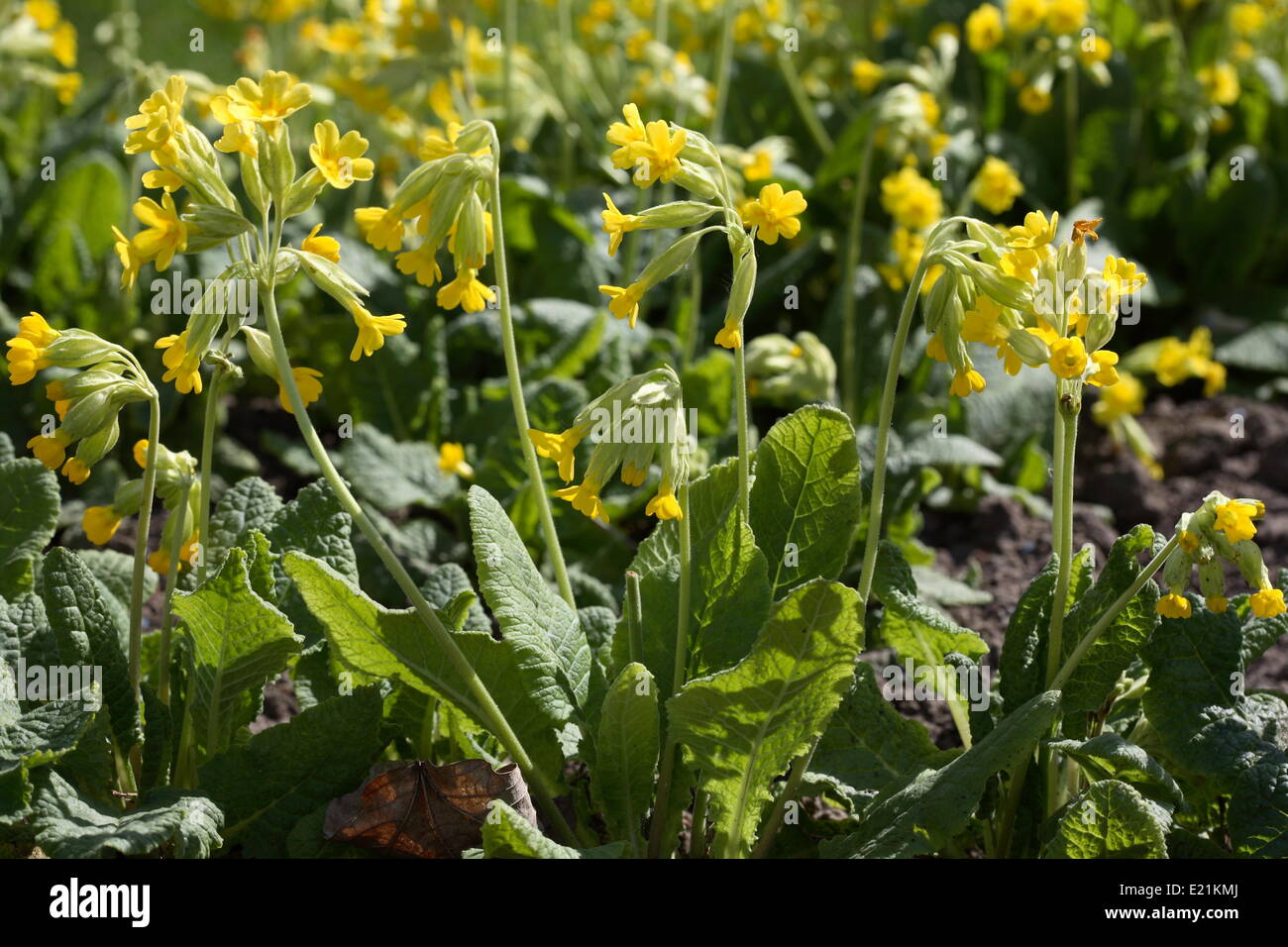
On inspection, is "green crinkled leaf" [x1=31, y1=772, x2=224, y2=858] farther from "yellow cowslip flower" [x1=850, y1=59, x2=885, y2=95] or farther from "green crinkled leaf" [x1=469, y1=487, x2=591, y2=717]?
"yellow cowslip flower" [x1=850, y1=59, x2=885, y2=95]

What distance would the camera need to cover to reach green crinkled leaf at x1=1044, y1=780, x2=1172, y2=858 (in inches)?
82.7

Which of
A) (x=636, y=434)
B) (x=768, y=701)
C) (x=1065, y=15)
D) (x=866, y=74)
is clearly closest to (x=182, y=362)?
(x=636, y=434)

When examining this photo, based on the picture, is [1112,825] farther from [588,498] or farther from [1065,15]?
[1065,15]

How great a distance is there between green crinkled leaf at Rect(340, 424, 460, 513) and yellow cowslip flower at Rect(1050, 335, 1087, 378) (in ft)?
5.46

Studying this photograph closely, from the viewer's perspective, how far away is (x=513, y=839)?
2.02 m

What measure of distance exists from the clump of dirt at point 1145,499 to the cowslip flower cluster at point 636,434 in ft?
3.91

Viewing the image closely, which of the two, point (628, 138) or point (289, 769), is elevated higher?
point (628, 138)

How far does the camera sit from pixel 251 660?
2.31 m

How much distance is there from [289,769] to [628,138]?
1.04m

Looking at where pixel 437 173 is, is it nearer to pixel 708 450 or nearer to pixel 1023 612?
pixel 1023 612

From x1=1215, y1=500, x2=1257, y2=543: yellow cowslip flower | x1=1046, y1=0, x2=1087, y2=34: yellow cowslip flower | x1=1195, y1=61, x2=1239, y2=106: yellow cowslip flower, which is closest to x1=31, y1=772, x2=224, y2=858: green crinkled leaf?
x1=1215, y1=500, x2=1257, y2=543: yellow cowslip flower

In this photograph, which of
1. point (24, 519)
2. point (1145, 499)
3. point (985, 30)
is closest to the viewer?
→ point (24, 519)
